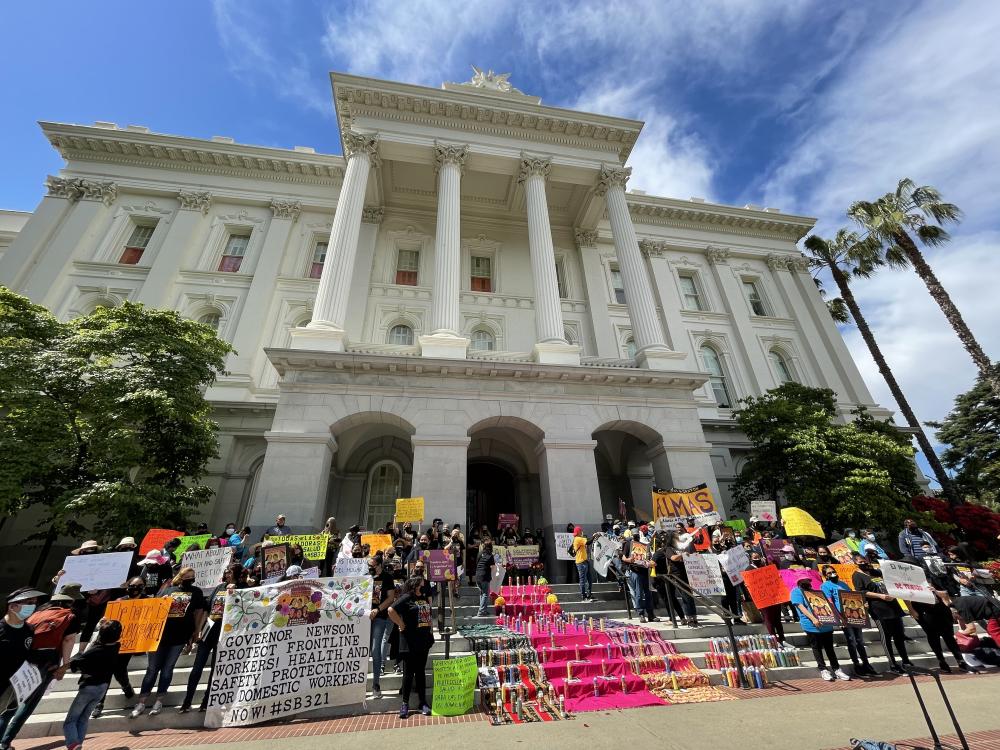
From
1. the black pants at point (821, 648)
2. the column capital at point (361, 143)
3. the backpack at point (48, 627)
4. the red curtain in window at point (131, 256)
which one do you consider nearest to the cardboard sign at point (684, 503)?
the black pants at point (821, 648)

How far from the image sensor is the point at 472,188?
24.6m

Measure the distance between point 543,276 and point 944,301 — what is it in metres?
19.5

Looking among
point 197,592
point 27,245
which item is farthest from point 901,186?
point 27,245

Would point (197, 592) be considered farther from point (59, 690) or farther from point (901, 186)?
point (901, 186)

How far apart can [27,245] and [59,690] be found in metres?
24.1

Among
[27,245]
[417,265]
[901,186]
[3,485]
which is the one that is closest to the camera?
[3,485]

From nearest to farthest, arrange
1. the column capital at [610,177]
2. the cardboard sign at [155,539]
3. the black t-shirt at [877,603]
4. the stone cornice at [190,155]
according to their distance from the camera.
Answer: the black t-shirt at [877,603] → the cardboard sign at [155,539] → the column capital at [610,177] → the stone cornice at [190,155]

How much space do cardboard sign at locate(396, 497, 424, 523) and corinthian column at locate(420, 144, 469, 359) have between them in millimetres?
5539

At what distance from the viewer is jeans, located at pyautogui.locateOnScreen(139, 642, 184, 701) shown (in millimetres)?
6090

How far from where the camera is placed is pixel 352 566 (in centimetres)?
843

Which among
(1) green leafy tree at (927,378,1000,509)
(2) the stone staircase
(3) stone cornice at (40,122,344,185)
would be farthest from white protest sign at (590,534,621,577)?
(1) green leafy tree at (927,378,1000,509)

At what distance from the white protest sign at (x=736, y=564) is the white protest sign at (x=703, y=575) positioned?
31 cm

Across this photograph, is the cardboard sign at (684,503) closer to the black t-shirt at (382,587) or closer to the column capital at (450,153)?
the black t-shirt at (382,587)

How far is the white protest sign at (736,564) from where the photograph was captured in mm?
8836
